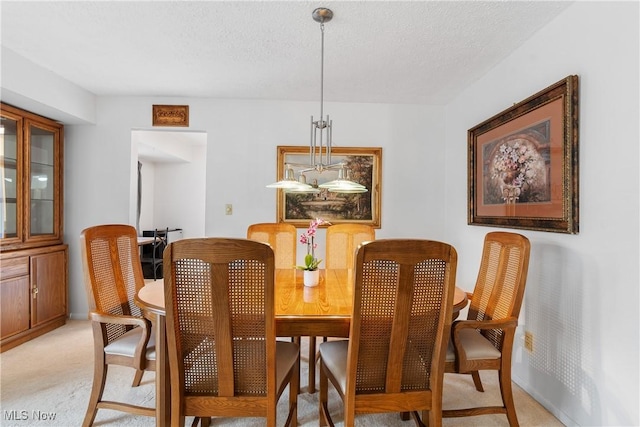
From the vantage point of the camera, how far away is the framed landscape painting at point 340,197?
132 inches

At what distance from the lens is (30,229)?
9.44 ft

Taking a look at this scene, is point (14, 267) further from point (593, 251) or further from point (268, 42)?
point (593, 251)

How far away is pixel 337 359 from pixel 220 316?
0.67 metres

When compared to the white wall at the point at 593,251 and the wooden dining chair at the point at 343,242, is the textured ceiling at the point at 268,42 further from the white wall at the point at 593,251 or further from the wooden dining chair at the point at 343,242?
the wooden dining chair at the point at 343,242

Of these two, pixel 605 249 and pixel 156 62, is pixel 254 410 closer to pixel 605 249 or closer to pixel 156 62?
pixel 605 249

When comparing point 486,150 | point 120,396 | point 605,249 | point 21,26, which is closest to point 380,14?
point 486,150

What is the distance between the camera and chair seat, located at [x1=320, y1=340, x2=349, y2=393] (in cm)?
140

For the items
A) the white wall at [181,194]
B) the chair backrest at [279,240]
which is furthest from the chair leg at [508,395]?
the white wall at [181,194]

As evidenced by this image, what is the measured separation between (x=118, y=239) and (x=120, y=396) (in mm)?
1045

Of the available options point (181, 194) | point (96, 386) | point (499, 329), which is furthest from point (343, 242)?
point (181, 194)

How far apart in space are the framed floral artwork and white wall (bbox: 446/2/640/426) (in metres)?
0.06

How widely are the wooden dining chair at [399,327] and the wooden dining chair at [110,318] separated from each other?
3.59ft
